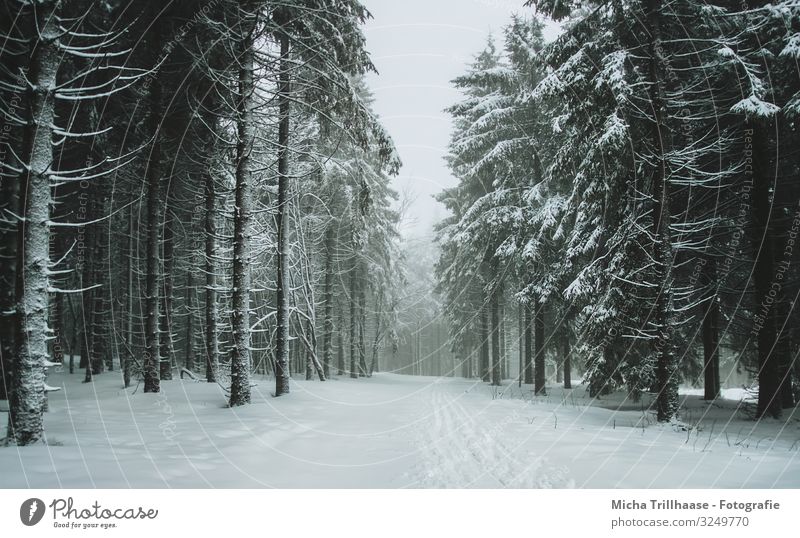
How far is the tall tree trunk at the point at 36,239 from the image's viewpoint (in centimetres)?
493

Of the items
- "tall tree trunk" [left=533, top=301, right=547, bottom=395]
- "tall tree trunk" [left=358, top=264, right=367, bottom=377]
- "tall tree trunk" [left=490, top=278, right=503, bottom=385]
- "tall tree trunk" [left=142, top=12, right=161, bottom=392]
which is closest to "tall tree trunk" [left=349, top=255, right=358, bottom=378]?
"tall tree trunk" [left=358, top=264, right=367, bottom=377]

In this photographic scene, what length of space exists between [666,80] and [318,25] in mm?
8305

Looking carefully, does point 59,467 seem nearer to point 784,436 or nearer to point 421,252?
point 784,436

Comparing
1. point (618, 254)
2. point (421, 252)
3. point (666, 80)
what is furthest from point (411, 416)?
point (421, 252)

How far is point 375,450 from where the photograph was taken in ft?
17.2

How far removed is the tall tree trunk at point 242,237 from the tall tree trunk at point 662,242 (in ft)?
27.5

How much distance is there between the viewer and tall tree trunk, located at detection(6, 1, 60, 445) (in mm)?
4934

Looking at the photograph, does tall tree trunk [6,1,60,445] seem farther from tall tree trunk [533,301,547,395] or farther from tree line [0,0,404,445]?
tall tree trunk [533,301,547,395]

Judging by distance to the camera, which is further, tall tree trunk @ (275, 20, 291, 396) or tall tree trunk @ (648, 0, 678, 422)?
tall tree trunk @ (275, 20, 291, 396)

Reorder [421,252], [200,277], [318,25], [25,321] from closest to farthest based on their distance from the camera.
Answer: [25,321] → [318,25] → [200,277] → [421,252]

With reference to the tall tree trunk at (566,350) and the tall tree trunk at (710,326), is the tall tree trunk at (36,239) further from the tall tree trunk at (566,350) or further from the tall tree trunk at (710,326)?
the tall tree trunk at (566,350)

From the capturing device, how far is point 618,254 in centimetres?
852

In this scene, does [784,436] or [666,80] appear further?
[666,80]

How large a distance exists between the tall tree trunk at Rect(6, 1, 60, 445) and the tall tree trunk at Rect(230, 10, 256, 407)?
326 cm
